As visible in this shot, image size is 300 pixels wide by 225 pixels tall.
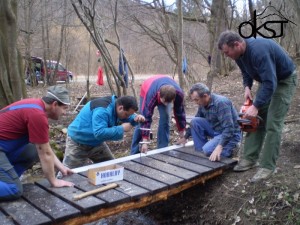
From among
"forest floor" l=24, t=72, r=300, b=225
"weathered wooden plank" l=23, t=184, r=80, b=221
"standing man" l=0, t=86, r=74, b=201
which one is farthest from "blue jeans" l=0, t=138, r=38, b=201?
"forest floor" l=24, t=72, r=300, b=225

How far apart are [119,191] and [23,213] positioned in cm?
90

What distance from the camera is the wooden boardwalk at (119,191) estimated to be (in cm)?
287

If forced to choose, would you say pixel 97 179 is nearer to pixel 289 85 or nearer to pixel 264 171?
pixel 264 171

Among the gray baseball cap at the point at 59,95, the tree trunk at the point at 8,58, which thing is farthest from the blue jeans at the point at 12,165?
the tree trunk at the point at 8,58

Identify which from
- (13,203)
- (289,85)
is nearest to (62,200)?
(13,203)

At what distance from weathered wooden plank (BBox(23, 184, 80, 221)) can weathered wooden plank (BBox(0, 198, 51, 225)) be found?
0.17ft

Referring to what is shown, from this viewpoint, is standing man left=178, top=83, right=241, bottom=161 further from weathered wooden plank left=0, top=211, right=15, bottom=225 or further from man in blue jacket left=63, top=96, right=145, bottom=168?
weathered wooden plank left=0, top=211, right=15, bottom=225

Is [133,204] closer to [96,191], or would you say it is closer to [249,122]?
[96,191]

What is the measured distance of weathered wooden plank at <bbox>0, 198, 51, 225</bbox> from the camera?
271cm

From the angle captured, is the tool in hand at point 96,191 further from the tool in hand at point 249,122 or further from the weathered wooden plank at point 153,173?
the tool in hand at point 249,122

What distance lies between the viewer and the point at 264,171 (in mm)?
3893

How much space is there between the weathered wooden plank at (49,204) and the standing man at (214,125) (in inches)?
79.3

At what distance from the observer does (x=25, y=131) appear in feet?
10.2

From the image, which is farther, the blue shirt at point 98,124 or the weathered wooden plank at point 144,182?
the blue shirt at point 98,124
